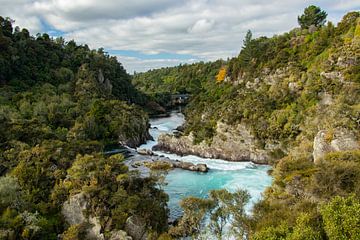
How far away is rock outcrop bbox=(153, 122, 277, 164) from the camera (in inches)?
2110

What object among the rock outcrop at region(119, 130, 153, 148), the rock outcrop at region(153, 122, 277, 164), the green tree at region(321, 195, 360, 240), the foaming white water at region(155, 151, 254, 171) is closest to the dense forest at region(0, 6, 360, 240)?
the green tree at region(321, 195, 360, 240)

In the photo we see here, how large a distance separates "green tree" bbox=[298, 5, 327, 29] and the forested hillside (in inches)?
1895

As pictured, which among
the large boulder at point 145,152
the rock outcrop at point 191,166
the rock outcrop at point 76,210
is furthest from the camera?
the large boulder at point 145,152

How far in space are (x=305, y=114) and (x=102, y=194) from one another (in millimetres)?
37504

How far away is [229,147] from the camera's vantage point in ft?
185

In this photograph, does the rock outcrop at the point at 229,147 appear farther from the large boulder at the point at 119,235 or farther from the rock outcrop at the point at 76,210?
the rock outcrop at the point at 76,210

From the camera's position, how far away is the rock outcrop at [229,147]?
176 ft

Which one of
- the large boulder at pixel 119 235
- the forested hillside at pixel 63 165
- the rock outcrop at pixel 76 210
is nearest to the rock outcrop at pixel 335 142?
the forested hillside at pixel 63 165

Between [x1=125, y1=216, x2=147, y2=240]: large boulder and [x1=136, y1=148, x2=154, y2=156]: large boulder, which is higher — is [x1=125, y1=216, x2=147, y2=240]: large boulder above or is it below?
above

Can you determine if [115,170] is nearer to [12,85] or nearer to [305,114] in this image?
[305,114]

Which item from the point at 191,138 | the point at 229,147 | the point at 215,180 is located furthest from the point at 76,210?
the point at 191,138

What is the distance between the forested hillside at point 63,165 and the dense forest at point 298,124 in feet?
23.8

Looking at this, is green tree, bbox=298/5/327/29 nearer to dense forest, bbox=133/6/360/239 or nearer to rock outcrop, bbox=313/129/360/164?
dense forest, bbox=133/6/360/239

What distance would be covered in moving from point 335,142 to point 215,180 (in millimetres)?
18418
